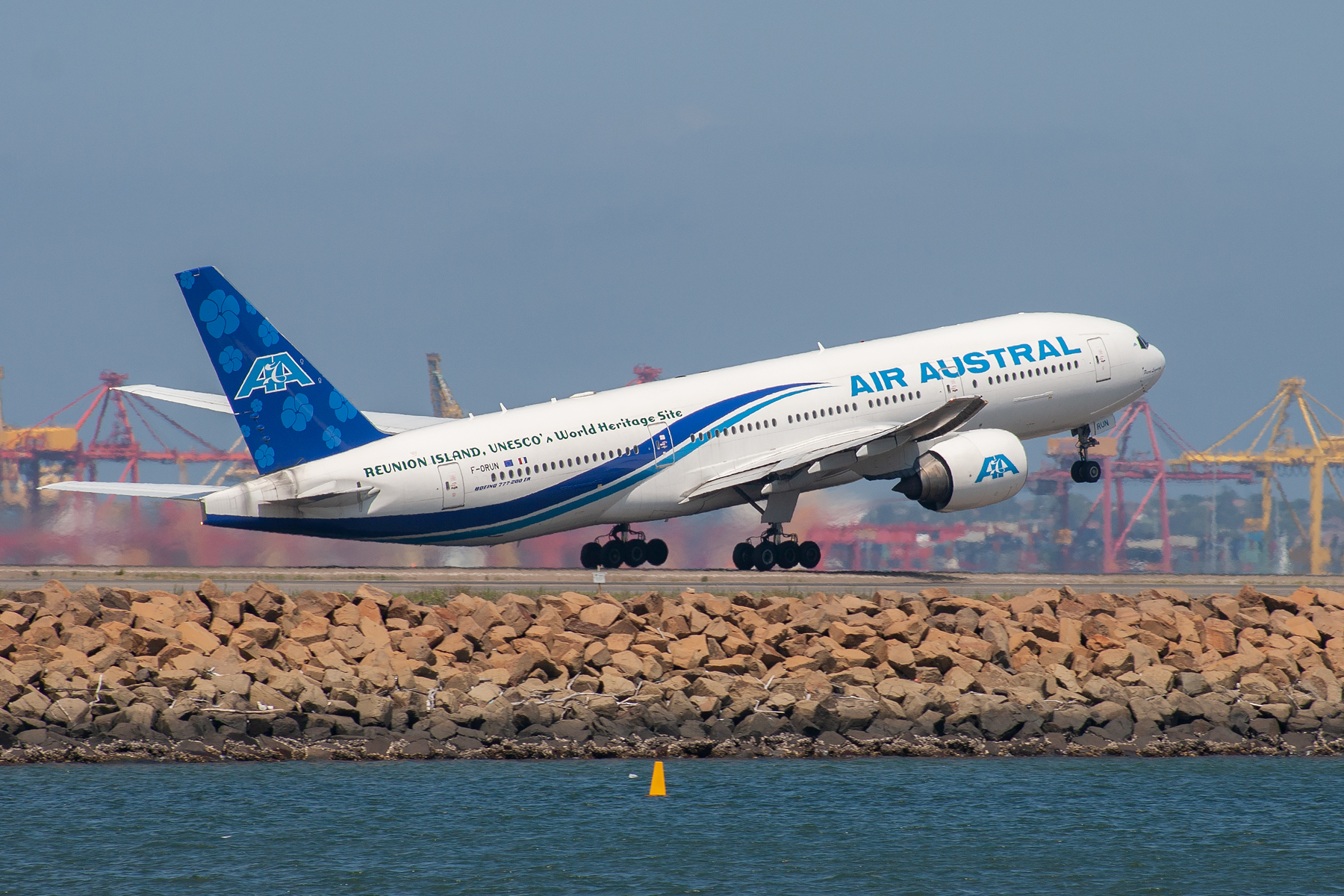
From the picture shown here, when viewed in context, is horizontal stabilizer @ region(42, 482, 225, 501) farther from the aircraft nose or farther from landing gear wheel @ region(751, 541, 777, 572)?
the aircraft nose

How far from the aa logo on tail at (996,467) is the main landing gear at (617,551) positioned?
30.9 feet

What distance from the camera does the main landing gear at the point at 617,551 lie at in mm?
52531

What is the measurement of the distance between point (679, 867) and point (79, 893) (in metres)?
9.54

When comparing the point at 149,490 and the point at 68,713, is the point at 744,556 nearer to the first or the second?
the point at 149,490

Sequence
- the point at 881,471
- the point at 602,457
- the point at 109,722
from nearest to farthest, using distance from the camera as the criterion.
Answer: the point at 109,722 < the point at 602,457 < the point at 881,471

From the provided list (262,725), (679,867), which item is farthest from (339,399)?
(679,867)

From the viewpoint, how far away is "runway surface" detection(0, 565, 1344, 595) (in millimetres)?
46625

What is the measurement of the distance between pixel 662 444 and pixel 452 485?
657 cm

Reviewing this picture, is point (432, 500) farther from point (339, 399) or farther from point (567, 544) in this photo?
point (567, 544)

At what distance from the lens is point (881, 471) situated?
170ft

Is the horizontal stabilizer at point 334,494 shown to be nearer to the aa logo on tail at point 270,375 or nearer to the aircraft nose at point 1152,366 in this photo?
the aa logo on tail at point 270,375

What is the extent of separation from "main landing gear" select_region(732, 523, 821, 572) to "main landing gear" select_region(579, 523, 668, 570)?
235 cm

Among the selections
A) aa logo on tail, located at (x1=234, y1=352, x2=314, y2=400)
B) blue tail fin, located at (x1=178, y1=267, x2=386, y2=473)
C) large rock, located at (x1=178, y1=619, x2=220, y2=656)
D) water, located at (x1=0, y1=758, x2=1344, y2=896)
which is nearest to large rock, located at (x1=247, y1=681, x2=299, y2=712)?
water, located at (x1=0, y1=758, x2=1344, y2=896)

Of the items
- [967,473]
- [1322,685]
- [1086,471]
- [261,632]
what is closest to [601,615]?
[261,632]
